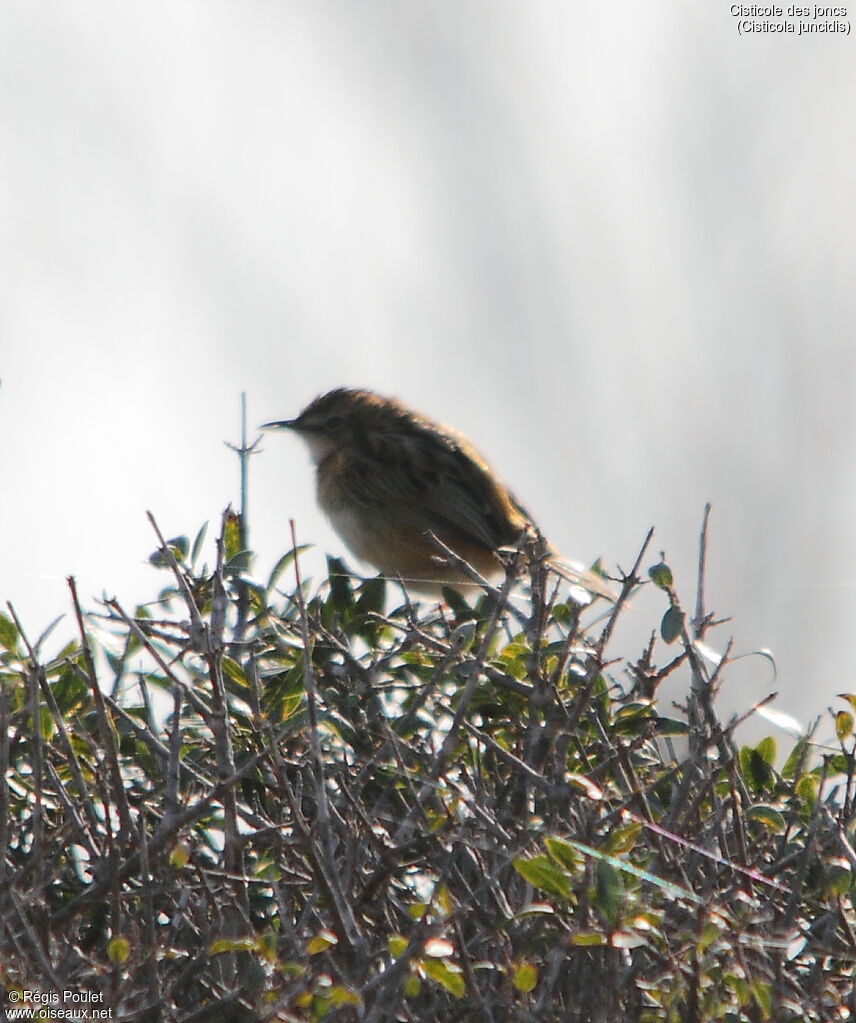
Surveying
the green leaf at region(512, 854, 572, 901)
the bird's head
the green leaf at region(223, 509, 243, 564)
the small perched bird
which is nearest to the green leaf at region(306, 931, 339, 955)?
the green leaf at region(512, 854, 572, 901)

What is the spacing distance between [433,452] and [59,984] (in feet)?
20.2

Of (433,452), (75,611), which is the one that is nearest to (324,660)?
(75,611)

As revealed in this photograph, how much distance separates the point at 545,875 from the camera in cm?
225

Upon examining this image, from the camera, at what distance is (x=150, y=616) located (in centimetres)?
421

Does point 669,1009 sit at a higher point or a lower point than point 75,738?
lower

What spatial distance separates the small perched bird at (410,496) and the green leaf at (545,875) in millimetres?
4913

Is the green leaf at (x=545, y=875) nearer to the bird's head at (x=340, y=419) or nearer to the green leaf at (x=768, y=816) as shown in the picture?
the green leaf at (x=768, y=816)

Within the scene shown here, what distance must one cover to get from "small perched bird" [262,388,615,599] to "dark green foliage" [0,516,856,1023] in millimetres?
3555

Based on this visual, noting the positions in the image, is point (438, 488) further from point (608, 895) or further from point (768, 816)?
point (608, 895)

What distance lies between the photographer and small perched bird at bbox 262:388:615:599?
7609 mm

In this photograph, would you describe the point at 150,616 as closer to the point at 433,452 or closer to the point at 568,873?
the point at 568,873

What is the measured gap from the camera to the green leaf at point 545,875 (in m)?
2.25

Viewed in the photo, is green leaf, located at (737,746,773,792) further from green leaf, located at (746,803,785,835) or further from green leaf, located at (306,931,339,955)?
green leaf, located at (306,931,339,955)

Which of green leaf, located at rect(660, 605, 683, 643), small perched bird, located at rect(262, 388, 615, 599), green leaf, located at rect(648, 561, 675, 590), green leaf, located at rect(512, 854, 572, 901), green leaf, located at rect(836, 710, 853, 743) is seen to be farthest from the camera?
small perched bird, located at rect(262, 388, 615, 599)
